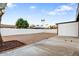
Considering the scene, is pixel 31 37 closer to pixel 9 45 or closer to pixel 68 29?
pixel 9 45

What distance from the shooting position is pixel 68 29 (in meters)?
2.26

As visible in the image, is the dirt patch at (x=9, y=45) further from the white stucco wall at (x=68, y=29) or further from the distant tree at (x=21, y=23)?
the white stucco wall at (x=68, y=29)

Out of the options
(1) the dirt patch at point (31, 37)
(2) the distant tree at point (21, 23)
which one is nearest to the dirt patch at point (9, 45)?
(1) the dirt patch at point (31, 37)

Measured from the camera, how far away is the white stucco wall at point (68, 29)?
224 cm

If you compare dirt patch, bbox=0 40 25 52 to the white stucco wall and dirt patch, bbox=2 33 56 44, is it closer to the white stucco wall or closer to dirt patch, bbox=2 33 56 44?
dirt patch, bbox=2 33 56 44

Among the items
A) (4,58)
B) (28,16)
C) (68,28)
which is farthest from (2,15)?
(68,28)

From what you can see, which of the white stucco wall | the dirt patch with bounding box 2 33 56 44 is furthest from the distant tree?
the white stucco wall

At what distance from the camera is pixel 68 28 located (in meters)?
2.26

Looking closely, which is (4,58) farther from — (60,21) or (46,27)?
(60,21)

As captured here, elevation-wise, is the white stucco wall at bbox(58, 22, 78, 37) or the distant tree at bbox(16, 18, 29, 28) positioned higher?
the distant tree at bbox(16, 18, 29, 28)

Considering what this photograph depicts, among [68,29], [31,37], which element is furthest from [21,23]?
[68,29]

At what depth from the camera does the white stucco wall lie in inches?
88.4

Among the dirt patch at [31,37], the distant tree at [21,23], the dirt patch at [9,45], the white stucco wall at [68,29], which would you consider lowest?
the dirt patch at [9,45]

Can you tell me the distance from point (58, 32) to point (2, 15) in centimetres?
78
